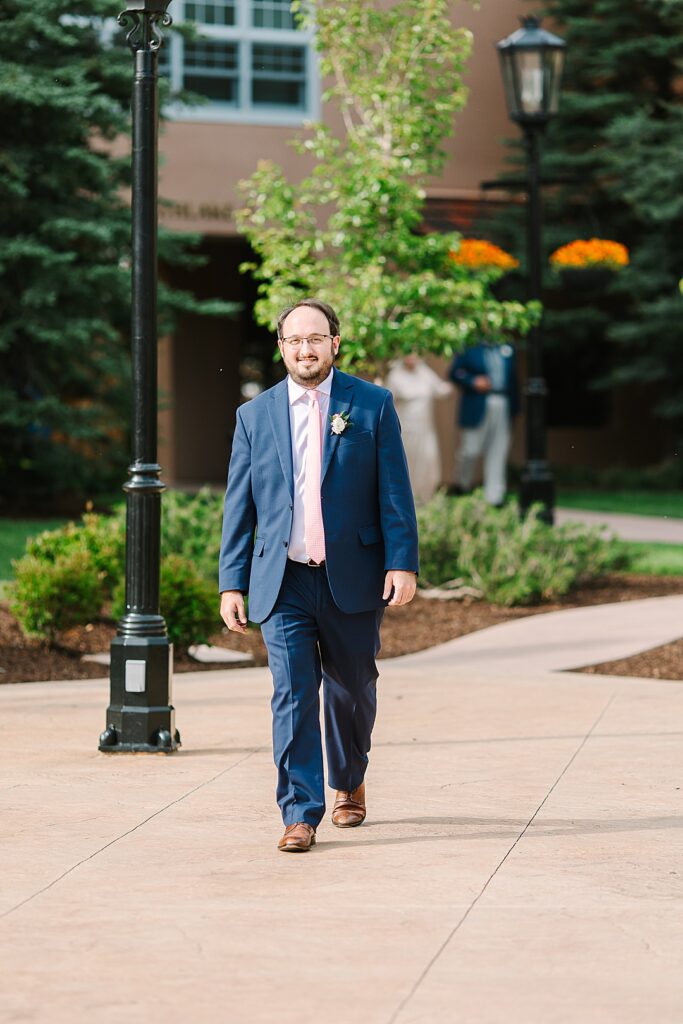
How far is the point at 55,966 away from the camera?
4.62 meters

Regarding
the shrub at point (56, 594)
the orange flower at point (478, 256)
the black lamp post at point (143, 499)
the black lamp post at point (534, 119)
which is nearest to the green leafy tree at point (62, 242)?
the orange flower at point (478, 256)

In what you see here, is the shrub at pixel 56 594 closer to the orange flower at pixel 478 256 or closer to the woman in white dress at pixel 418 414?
the orange flower at pixel 478 256

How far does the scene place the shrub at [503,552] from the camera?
1329 cm

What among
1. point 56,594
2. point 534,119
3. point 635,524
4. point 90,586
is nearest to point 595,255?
point 635,524

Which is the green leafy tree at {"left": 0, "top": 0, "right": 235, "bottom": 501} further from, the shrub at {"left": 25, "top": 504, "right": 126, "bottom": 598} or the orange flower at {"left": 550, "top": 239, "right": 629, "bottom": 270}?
the shrub at {"left": 25, "top": 504, "right": 126, "bottom": 598}

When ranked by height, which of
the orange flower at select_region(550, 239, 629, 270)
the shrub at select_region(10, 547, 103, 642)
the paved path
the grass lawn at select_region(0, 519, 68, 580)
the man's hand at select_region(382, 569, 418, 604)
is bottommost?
the grass lawn at select_region(0, 519, 68, 580)

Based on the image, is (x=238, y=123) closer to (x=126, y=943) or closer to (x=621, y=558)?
(x=621, y=558)

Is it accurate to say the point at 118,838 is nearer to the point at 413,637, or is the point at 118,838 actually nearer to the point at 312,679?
the point at 312,679

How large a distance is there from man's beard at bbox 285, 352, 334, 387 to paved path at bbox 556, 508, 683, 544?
10.7 meters

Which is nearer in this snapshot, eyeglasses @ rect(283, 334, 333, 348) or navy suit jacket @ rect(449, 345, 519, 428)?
eyeglasses @ rect(283, 334, 333, 348)

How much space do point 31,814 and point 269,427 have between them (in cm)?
172

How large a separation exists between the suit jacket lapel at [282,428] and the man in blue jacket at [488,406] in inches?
590

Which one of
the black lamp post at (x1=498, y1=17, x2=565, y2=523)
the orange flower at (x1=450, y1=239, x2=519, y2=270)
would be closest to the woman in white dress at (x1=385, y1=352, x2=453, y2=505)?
the orange flower at (x1=450, y1=239, x2=519, y2=270)

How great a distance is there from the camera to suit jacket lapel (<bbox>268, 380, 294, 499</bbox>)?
611 centimetres
